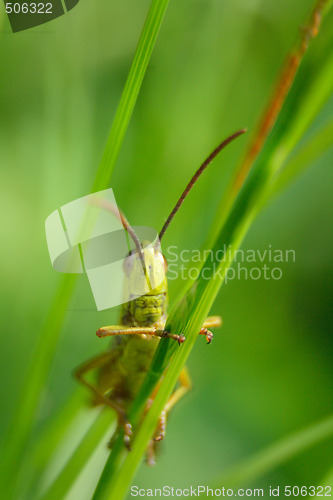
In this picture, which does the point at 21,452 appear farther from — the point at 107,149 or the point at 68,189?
the point at 68,189

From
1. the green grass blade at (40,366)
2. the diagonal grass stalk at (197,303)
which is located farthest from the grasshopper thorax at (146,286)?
the diagonal grass stalk at (197,303)

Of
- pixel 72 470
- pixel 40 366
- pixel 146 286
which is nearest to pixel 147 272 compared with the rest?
pixel 146 286

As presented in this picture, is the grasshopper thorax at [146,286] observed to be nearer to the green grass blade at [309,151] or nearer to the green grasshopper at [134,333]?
the green grasshopper at [134,333]

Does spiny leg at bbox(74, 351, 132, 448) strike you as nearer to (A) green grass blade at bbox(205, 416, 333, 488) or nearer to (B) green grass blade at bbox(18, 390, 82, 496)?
(B) green grass blade at bbox(18, 390, 82, 496)

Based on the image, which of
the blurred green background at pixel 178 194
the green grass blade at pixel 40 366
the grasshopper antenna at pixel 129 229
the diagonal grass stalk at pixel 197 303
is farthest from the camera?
the blurred green background at pixel 178 194

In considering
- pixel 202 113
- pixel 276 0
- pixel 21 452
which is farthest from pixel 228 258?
pixel 276 0

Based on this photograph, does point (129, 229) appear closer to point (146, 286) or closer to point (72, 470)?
point (146, 286)

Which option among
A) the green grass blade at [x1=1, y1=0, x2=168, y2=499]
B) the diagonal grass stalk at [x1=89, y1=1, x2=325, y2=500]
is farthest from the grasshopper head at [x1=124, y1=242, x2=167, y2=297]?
the diagonal grass stalk at [x1=89, y1=1, x2=325, y2=500]
